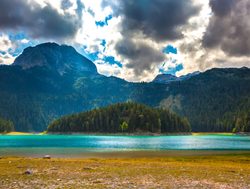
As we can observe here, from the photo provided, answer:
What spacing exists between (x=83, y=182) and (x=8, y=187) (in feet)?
20.1

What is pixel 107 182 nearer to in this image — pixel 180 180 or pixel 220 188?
pixel 180 180

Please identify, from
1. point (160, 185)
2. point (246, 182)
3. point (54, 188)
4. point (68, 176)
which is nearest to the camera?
point (54, 188)

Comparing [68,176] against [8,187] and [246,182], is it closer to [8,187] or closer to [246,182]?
[8,187]

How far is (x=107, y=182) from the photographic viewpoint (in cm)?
2744

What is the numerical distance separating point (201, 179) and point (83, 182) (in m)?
11.2

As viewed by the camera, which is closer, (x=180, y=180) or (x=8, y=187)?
(x=8, y=187)

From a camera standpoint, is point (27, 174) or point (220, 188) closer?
point (220, 188)

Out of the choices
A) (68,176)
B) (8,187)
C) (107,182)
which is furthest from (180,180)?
(8,187)

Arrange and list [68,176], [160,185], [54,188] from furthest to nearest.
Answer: [68,176]
[160,185]
[54,188]

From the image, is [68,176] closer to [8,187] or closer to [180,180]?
[8,187]

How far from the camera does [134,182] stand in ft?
90.4

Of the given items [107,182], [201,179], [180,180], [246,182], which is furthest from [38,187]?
[246,182]

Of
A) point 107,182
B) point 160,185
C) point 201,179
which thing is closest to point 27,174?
point 107,182

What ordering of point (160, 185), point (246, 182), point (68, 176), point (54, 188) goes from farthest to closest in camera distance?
point (68, 176) < point (246, 182) < point (160, 185) < point (54, 188)
